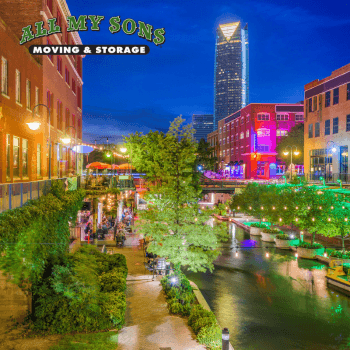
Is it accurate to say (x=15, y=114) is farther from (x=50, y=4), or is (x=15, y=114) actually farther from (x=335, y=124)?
(x=335, y=124)

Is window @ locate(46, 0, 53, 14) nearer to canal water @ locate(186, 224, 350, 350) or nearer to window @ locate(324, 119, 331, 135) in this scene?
canal water @ locate(186, 224, 350, 350)

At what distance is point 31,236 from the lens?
33.1 feet

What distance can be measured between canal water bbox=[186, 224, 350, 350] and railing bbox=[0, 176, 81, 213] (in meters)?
9.25

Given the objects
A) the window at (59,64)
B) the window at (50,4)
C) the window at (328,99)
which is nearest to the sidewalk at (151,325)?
the window at (59,64)

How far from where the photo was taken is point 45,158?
23734 mm

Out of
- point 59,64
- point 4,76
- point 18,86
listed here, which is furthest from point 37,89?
point 59,64

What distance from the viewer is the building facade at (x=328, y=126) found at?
140 ft

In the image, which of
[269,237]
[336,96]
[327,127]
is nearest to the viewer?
[269,237]

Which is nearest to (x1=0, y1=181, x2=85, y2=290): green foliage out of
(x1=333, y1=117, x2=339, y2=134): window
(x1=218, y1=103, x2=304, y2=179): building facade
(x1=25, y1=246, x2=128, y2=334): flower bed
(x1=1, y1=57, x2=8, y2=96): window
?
(x1=25, y1=246, x2=128, y2=334): flower bed

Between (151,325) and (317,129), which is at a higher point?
(317,129)

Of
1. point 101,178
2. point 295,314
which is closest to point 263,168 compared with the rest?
point 101,178

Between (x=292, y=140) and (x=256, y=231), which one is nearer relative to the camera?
(x=256, y=231)

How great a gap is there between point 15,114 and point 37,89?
16.0ft

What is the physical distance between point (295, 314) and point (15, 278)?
12.2 metres
